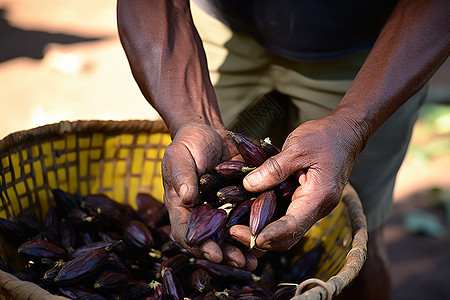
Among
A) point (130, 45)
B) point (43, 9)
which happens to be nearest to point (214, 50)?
point (130, 45)

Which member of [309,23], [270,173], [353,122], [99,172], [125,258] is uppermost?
[309,23]

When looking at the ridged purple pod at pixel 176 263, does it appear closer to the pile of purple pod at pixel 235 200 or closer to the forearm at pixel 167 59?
the pile of purple pod at pixel 235 200

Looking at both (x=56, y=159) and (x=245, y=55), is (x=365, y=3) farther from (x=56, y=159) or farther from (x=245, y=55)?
(x=56, y=159)

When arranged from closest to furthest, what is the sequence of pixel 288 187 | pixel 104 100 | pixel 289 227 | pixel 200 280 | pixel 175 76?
pixel 289 227 < pixel 288 187 < pixel 200 280 < pixel 175 76 < pixel 104 100

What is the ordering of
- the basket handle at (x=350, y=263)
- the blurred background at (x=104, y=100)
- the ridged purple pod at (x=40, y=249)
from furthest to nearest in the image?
the blurred background at (x=104, y=100) < the ridged purple pod at (x=40, y=249) < the basket handle at (x=350, y=263)

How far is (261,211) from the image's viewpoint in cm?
137

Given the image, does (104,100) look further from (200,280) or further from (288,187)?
(288,187)

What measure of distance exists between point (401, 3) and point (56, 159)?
4.13 feet

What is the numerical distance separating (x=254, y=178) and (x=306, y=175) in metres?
0.14

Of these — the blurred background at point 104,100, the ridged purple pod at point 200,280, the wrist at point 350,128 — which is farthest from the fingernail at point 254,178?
the blurred background at point 104,100

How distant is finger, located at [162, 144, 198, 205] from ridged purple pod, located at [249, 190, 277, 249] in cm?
16

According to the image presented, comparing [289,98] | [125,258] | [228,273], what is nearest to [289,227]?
[228,273]

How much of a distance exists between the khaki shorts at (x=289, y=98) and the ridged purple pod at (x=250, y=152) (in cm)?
55

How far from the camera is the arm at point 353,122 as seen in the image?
1.35 m
